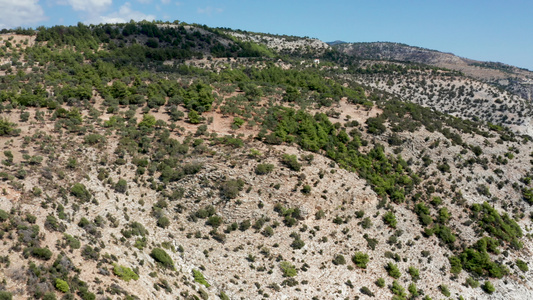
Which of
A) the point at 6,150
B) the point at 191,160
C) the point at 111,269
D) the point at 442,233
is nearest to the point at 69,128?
the point at 6,150

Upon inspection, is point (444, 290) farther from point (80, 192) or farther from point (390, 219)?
point (80, 192)

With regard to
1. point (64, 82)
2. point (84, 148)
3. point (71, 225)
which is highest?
point (64, 82)

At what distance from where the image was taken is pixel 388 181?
45125 millimetres

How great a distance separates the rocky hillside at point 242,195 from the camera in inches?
998

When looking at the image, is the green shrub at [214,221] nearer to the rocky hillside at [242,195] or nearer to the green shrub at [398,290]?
the rocky hillside at [242,195]

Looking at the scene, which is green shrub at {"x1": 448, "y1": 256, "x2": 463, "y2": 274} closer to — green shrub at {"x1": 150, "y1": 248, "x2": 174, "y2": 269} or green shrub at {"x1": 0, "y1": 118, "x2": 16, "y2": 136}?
green shrub at {"x1": 150, "y1": 248, "x2": 174, "y2": 269}

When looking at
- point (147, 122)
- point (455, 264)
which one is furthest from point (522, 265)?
point (147, 122)

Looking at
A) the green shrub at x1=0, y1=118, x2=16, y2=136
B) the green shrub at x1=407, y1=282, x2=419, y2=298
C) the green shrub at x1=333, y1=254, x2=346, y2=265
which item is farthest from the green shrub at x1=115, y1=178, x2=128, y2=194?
the green shrub at x1=407, y1=282, x2=419, y2=298

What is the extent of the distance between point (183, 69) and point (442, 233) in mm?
69236

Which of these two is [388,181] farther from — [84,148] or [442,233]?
[84,148]

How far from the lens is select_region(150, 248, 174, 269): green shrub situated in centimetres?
→ 2741

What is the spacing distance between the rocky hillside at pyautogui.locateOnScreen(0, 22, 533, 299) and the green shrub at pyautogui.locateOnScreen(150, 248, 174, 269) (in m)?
0.14

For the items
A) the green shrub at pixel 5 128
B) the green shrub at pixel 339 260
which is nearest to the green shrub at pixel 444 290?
the green shrub at pixel 339 260

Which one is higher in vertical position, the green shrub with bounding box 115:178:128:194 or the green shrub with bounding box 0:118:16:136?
the green shrub with bounding box 0:118:16:136
